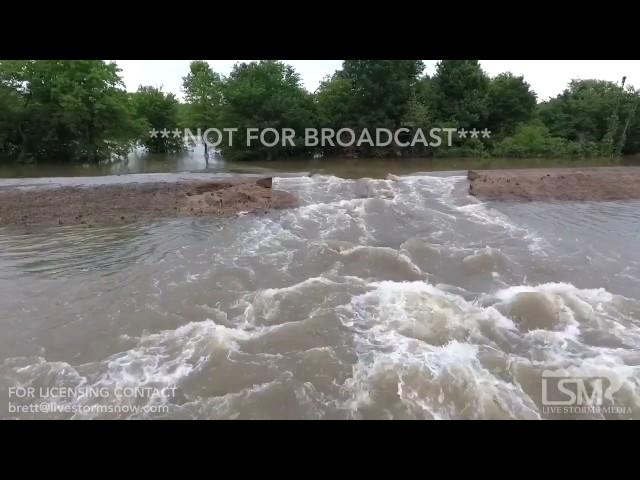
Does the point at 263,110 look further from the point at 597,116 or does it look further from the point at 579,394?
the point at 579,394

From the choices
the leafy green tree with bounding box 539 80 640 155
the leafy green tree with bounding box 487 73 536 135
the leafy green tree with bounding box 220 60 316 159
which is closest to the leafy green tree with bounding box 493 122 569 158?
the leafy green tree with bounding box 487 73 536 135

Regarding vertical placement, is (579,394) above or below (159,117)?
below

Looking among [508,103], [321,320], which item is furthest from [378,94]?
[321,320]

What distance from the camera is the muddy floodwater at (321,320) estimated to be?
4715mm

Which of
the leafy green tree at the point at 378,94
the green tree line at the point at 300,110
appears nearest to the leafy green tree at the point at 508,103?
the green tree line at the point at 300,110

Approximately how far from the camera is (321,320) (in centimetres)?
629

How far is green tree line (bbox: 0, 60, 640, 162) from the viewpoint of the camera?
2300cm

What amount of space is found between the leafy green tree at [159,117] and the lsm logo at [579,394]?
29.7 m

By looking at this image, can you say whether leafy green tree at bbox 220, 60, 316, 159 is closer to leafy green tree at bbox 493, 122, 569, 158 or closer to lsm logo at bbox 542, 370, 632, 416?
leafy green tree at bbox 493, 122, 569, 158

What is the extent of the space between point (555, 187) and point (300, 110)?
15969 millimetres

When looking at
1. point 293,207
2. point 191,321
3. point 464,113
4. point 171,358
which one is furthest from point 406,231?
point 464,113

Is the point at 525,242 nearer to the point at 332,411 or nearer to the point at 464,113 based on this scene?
the point at 332,411

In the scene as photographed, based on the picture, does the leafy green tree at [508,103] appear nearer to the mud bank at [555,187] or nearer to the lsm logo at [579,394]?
the mud bank at [555,187]

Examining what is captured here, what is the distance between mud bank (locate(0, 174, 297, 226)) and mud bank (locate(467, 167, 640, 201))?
7.11 metres
